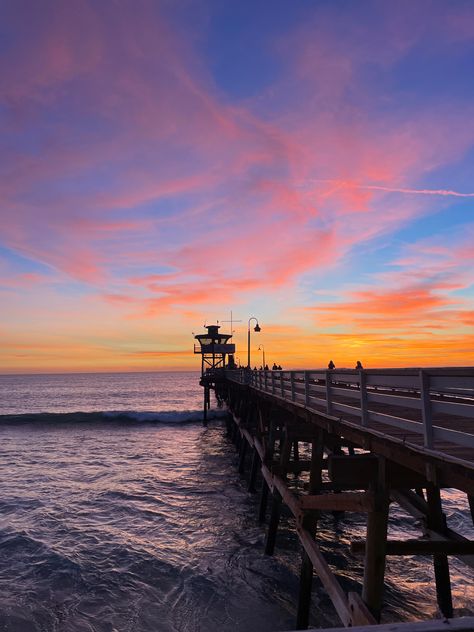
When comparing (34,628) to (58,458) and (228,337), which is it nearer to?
(58,458)

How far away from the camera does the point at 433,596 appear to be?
10.2 metres

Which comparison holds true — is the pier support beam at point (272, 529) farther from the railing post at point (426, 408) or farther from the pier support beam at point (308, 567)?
the railing post at point (426, 408)

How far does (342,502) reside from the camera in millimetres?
7234

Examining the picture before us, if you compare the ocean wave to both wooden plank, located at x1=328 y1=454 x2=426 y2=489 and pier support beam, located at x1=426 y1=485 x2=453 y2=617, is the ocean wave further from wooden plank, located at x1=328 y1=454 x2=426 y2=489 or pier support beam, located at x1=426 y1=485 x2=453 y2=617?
wooden plank, located at x1=328 y1=454 x2=426 y2=489

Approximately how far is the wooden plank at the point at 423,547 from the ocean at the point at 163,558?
3363 mm

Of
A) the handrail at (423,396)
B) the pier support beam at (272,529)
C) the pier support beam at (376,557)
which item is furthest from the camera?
the pier support beam at (272,529)

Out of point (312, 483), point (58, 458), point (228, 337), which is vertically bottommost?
point (58, 458)

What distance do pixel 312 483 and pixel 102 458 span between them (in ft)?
74.5

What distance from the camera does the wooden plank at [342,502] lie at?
21.2ft

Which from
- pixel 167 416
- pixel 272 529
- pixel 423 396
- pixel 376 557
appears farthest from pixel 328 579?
pixel 167 416

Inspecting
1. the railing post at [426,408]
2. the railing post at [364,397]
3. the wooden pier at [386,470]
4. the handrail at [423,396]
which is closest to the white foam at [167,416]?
the wooden pier at [386,470]

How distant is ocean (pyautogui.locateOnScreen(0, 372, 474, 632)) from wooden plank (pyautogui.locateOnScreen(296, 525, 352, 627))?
1943mm

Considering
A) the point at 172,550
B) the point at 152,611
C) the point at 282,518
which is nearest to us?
the point at 152,611

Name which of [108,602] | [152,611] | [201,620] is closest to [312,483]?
[201,620]
